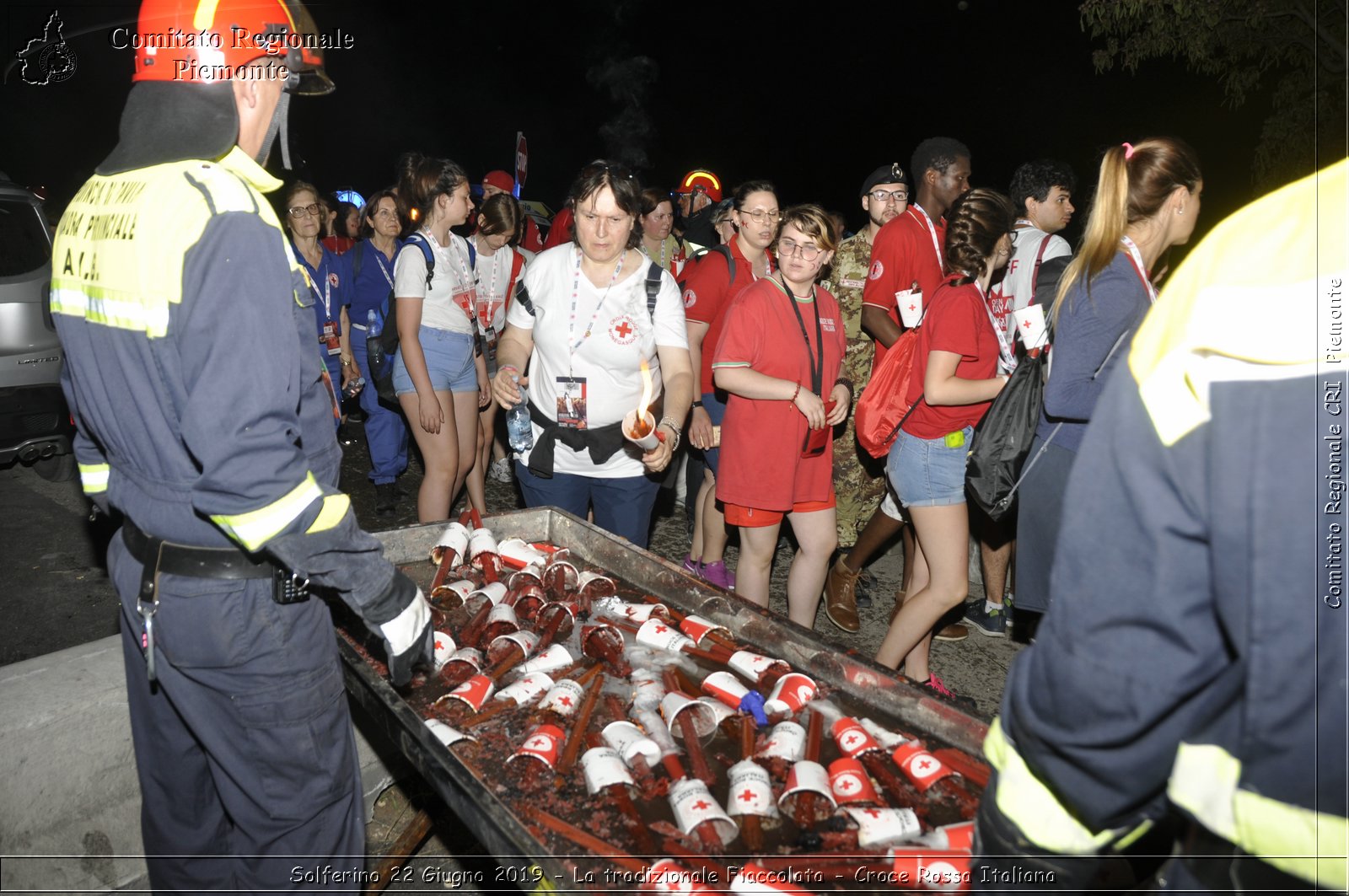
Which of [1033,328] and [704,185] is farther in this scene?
[704,185]

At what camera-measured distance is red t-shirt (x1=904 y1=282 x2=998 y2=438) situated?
381 centimetres

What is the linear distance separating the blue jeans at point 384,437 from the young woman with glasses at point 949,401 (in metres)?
4.26

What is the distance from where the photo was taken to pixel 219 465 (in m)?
1.85

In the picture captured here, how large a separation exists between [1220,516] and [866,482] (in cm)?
480

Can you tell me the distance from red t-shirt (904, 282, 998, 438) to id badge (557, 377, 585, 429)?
151cm

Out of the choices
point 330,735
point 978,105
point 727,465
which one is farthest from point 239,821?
point 978,105

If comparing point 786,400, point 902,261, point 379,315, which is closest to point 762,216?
point 902,261

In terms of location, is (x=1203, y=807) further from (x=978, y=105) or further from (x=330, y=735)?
(x=978, y=105)

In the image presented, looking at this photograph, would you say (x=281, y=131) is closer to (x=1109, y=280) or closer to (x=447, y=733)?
(x=447, y=733)

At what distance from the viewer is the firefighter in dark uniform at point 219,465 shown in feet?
6.16

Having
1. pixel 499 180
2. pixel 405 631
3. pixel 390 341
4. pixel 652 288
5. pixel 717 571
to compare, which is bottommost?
pixel 717 571

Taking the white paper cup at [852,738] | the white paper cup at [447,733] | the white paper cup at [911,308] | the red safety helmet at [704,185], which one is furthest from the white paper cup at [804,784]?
the red safety helmet at [704,185]

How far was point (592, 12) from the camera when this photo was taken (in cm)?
3045

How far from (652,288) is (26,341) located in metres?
5.42
